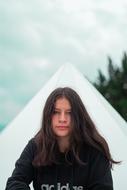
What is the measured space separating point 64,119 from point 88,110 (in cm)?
243

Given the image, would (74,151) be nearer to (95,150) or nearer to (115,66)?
(95,150)

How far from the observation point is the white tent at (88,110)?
5.39 m

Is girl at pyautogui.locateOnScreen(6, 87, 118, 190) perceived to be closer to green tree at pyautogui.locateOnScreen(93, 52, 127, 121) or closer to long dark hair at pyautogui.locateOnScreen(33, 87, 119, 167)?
long dark hair at pyautogui.locateOnScreen(33, 87, 119, 167)

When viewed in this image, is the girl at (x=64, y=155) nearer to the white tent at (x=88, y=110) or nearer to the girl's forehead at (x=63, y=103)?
the girl's forehead at (x=63, y=103)

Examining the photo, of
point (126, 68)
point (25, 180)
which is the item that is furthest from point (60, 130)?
point (126, 68)

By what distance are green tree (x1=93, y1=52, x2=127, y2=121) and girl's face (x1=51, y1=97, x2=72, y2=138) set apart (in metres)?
13.7

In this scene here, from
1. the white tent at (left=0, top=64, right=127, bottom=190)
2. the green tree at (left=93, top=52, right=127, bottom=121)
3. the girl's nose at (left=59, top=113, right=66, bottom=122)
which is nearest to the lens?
the girl's nose at (left=59, top=113, right=66, bottom=122)

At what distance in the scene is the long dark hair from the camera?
2852 millimetres

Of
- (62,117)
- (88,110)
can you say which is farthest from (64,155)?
(88,110)

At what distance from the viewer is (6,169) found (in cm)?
540

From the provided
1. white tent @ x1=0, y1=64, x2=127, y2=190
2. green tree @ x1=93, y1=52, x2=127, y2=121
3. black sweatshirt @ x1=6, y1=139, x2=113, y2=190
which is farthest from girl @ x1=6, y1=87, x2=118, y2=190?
green tree @ x1=93, y1=52, x2=127, y2=121

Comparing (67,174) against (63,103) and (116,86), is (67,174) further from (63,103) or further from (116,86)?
(116,86)

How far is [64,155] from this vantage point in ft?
9.48

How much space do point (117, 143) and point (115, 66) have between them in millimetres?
13353
